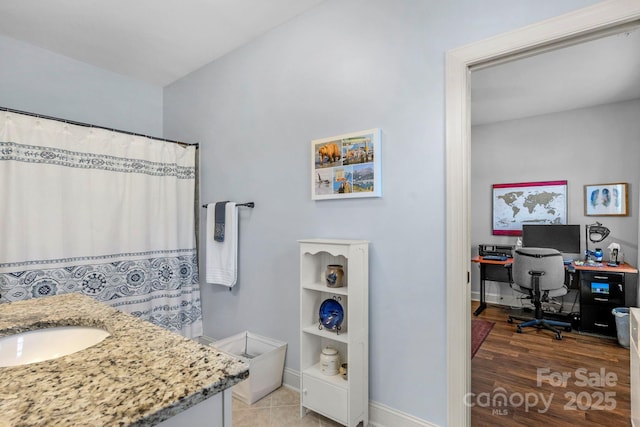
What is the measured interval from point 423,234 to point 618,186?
3.41 m

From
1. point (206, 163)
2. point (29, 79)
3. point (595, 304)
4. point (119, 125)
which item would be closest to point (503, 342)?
point (595, 304)

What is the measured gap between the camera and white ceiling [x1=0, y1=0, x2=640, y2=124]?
2.15 metres

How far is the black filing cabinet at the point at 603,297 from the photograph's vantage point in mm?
3195

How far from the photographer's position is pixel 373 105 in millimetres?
1879

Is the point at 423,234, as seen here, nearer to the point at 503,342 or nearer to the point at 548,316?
the point at 503,342

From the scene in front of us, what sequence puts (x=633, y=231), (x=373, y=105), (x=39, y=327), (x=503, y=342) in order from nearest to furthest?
(x=39, y=327)
(x=373, y=105)
(x=503, y=342)
(x=633, y=231)

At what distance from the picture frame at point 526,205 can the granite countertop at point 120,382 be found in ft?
14.9

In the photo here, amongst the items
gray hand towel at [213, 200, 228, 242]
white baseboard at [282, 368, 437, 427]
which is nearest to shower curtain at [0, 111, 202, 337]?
gray hand towel at [213, 200, 228, 242]

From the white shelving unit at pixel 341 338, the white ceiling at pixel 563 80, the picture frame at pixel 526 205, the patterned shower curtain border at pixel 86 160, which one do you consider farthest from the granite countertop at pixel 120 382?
the picture frame at pixel 526 205

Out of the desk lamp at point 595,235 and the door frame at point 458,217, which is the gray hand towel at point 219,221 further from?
the desk lamp at point 595,235

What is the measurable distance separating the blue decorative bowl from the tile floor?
55 cm

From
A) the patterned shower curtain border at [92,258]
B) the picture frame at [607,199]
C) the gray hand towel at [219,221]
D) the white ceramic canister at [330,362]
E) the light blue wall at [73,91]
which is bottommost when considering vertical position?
the white ceramic canister at [330,362]

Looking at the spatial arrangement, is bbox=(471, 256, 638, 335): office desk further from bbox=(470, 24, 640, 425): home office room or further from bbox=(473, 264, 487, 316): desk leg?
bbox=(473, 264, 487, 316): desk leg

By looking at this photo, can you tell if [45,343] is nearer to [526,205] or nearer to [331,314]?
[331,314]
